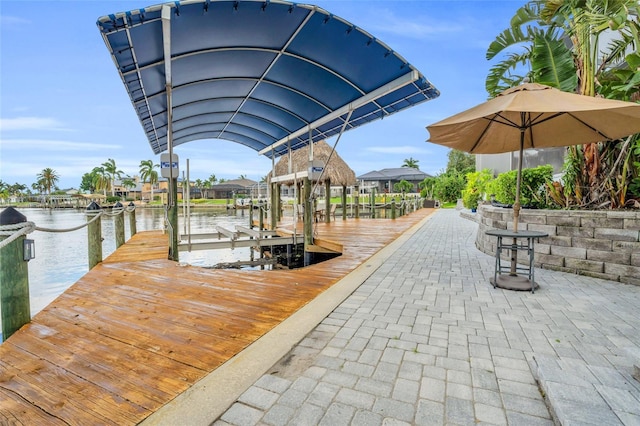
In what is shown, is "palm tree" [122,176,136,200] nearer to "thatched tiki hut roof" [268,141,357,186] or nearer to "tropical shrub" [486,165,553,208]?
"thatched tiki hut roof" [268,141,357,186]

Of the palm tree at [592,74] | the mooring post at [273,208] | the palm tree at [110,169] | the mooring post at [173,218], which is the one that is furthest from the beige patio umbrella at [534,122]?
the palm tree at [110,169]

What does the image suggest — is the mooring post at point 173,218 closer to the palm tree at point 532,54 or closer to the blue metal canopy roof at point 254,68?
the blue metal canopy roof at point 254,68

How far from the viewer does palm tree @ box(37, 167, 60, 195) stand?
78.7 meters

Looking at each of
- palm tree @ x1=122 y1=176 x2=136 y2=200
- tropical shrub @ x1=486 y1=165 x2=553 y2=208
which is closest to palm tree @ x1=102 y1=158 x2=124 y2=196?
palm tree @ x1=122 y1=176 x2=136 y2=200

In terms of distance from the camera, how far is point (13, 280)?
2.65m

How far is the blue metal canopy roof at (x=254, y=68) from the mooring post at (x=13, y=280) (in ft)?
8.14

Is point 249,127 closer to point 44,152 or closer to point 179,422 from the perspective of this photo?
point 179,422

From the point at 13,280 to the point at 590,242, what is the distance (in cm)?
660

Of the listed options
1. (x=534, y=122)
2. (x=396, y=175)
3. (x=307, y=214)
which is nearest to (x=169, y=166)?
(x=307, y=214)

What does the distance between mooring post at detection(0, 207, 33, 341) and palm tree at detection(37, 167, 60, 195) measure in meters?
99.8

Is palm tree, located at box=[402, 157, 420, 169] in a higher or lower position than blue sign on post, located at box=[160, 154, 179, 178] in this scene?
higher

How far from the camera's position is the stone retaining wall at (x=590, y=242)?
13.3 feet

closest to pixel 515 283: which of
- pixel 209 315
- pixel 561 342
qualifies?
pixel 561 342

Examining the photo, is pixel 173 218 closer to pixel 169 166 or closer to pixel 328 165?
pixel 169 166
